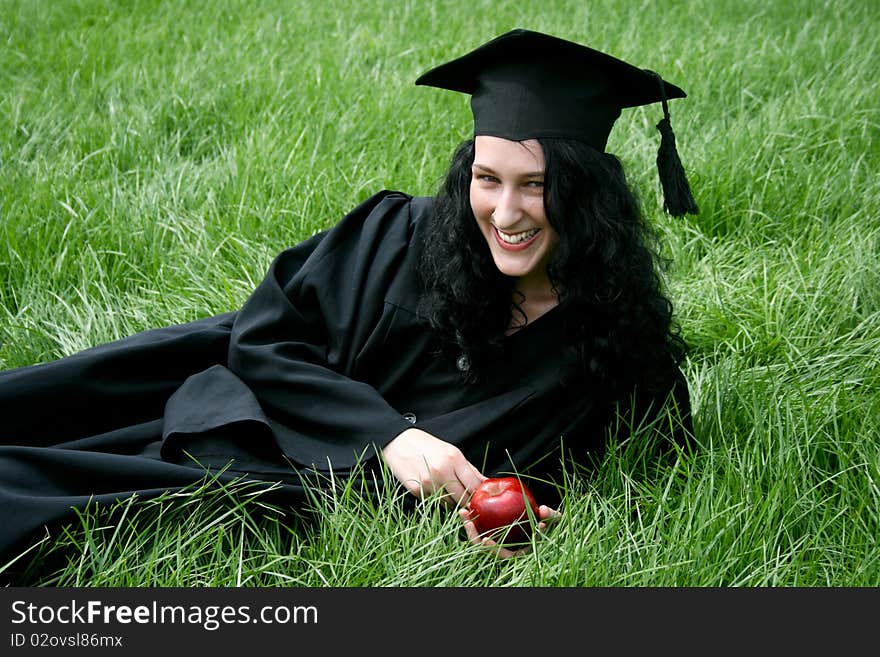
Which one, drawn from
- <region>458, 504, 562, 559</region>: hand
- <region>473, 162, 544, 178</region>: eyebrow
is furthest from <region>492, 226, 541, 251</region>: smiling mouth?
<region>458, 504, 562, 559</region>: hand

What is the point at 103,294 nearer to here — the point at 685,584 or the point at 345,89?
the point at 345,89

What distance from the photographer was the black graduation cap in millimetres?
2727

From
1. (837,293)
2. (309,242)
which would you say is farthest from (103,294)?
(837,293)

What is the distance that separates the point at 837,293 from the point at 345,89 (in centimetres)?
299

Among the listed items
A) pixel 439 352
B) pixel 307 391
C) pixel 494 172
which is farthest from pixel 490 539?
pixel 494 172

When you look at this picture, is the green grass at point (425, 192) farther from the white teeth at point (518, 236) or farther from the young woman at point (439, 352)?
the white teeth at point (518, 236)

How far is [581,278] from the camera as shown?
2.86 meters

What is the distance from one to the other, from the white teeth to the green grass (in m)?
0.48

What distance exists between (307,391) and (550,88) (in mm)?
1095

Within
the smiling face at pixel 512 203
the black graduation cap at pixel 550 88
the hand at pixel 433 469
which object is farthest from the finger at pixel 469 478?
the black graduation cap at pixel 550 88

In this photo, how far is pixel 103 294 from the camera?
423cm

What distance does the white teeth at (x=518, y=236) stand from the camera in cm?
280

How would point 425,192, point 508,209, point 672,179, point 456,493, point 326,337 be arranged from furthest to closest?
point 425,192
point 326,337
point 672,179
point 456,493
point 508,209

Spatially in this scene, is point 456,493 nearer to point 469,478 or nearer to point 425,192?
point 469,478
